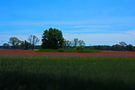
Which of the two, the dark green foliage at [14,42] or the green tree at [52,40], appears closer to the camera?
the green tree at [52,40]

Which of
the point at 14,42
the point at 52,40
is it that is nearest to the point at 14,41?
the point at 14,42

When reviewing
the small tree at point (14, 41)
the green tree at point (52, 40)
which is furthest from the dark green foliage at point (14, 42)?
the green tree at point (52, 40)

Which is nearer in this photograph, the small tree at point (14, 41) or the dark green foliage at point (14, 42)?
the dark green foliage at point (14, 42)

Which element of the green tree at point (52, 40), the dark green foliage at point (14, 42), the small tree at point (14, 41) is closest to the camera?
the green tree at point (52, 40)

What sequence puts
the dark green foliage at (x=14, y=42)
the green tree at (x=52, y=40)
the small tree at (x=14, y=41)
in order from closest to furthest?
the green tree at (x=52, y=40)
the dark green foliage at (x=14, y=42)
the small tree at (x=14, y=41)

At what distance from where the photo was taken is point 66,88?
12.9 metres

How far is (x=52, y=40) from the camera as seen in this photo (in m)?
120

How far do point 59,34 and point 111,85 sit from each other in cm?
10786

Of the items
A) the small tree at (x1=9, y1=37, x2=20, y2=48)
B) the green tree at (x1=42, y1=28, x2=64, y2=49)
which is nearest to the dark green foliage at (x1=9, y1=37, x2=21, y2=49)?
the small tree at (x1=9, y1=37, x2=20, y2=48)

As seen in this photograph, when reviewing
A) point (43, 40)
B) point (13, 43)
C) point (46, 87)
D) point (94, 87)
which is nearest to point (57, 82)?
point (46, 87)

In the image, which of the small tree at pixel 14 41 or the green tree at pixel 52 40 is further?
the small tree at pixel 14 41

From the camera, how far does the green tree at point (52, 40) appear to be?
11794 cm

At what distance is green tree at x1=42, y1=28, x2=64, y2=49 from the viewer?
11794 centimetres

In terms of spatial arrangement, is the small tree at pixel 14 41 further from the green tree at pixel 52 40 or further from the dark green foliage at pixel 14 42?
the green tree at pixel 52 40
